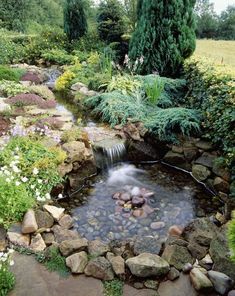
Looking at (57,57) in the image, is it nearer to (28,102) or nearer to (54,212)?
(28,102)

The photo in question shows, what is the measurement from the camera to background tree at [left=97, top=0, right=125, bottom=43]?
11.4m

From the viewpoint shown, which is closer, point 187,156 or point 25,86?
point 187,156

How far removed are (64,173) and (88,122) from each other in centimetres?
253

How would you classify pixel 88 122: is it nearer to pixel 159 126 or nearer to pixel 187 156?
pixel 159 126

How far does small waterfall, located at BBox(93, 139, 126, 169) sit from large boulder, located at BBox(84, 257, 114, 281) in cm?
261

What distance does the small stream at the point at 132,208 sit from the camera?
14.1 feet

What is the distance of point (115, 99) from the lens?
7.14 m

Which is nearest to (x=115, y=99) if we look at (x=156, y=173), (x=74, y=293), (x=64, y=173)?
(x=156, y=173)

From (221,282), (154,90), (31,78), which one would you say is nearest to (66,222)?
(221,282)

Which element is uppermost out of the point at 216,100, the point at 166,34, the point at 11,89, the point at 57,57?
the point at 166,34

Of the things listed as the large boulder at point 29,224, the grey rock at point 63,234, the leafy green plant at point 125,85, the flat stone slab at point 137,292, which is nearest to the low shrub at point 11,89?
the leafy green plant at point 125,85

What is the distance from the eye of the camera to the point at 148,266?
3250 millimetres

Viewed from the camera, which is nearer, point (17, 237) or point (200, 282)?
point (200, 282)

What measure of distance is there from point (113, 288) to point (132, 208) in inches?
65.3
